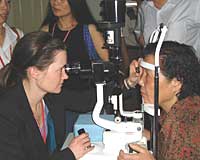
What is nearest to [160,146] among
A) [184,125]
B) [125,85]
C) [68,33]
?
[184,125]

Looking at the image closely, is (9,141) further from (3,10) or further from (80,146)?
(3,10)

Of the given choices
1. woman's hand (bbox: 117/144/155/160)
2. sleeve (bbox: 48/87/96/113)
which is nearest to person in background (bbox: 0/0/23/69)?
sleeve (bbox: 48/87/96/113)

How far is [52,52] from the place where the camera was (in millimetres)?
1765

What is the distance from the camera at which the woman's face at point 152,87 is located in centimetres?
169

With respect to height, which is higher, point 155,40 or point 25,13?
point 155,40

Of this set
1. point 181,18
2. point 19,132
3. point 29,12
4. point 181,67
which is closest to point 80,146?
point 19,132

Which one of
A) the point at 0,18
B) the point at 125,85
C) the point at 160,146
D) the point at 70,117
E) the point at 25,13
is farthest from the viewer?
the point at 25,13

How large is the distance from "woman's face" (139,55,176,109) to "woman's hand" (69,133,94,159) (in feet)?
0.94

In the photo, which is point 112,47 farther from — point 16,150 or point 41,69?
point 16,150

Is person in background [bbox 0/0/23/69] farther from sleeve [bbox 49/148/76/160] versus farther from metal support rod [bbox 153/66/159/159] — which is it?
metal support rod [bbox 153/66/159/159]

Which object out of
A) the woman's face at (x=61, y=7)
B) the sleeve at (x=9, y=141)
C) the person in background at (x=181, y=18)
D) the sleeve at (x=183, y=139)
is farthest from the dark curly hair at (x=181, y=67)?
the woman's face at (x=61, y=7)

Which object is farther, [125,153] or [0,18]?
[0,18]

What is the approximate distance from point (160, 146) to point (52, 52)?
0.59 m

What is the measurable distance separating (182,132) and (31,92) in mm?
665
